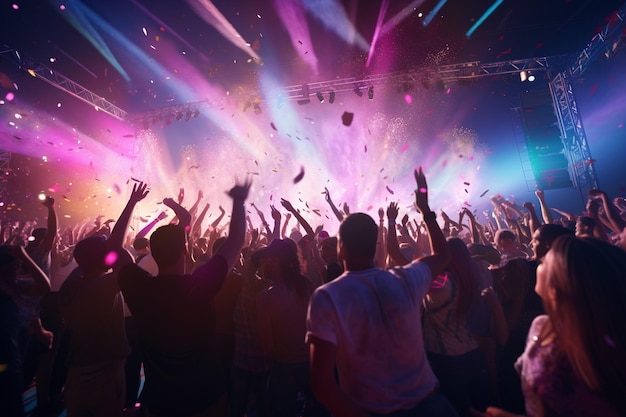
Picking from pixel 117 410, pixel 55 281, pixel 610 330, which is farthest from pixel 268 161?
pixel 610 330

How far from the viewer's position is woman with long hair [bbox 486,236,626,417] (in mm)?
1147

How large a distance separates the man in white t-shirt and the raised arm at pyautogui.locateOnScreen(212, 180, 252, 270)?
0.71 m

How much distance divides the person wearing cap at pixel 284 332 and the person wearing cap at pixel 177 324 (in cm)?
85

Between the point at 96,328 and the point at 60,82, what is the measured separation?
14.2m

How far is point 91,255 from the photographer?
2650 mm

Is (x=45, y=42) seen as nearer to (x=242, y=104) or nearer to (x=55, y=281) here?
(x=242, y=104)

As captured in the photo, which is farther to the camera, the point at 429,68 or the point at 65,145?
the point at 65,145

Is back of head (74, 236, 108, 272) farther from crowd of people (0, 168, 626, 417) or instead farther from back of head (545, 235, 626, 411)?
back of head (545, 235, 626, 411)

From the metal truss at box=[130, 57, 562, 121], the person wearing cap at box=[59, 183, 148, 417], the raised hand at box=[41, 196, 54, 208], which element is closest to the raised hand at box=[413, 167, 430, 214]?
the person wearing cap at box=[59, 183, 148, 417]

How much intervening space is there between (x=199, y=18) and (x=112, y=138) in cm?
1039

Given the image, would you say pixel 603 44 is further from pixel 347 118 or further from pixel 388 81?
pixel 347 118

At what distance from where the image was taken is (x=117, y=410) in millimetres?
2600

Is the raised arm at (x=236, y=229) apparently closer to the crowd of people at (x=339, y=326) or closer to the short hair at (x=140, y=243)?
the crowd of people at (x=339, y=326)

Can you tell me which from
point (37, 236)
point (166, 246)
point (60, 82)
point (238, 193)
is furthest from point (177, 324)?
point (60, 82)
